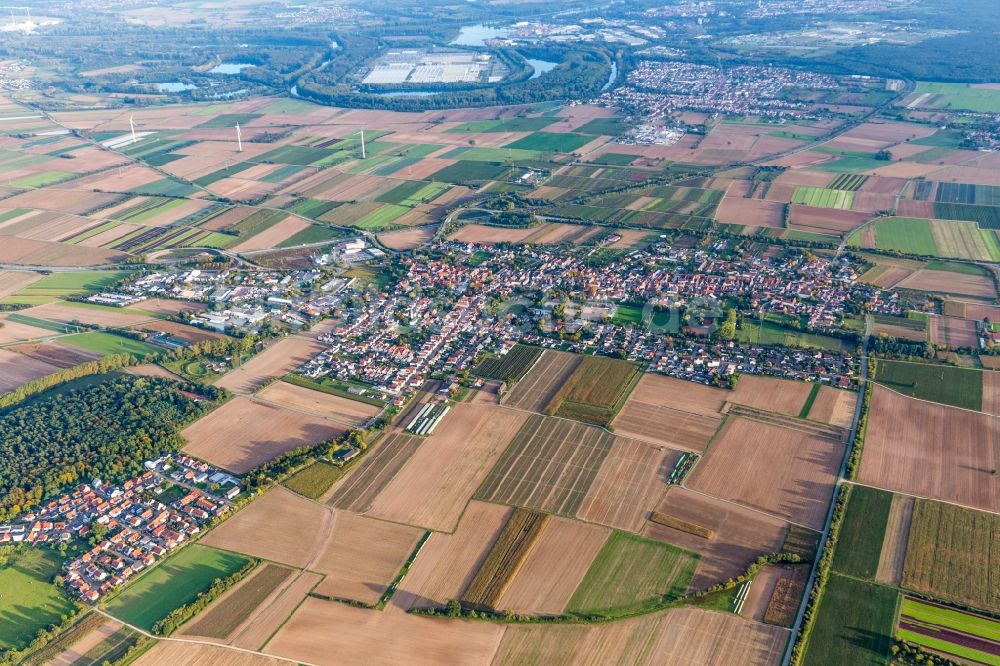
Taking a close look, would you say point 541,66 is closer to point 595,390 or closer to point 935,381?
point 595,390

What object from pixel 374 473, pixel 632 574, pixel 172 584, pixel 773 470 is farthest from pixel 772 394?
pixel 172 584

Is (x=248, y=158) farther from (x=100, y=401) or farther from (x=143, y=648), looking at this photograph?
(x=143, y=648)

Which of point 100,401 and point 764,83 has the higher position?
point 764,83

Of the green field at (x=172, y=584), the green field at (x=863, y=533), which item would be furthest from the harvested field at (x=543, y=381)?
the green field at (x=172, y=584)

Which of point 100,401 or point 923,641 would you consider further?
point 100,401

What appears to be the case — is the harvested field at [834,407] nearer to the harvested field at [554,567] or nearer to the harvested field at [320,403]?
the harvested field at [554,567]

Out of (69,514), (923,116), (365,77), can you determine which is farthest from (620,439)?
→ (365,77)
